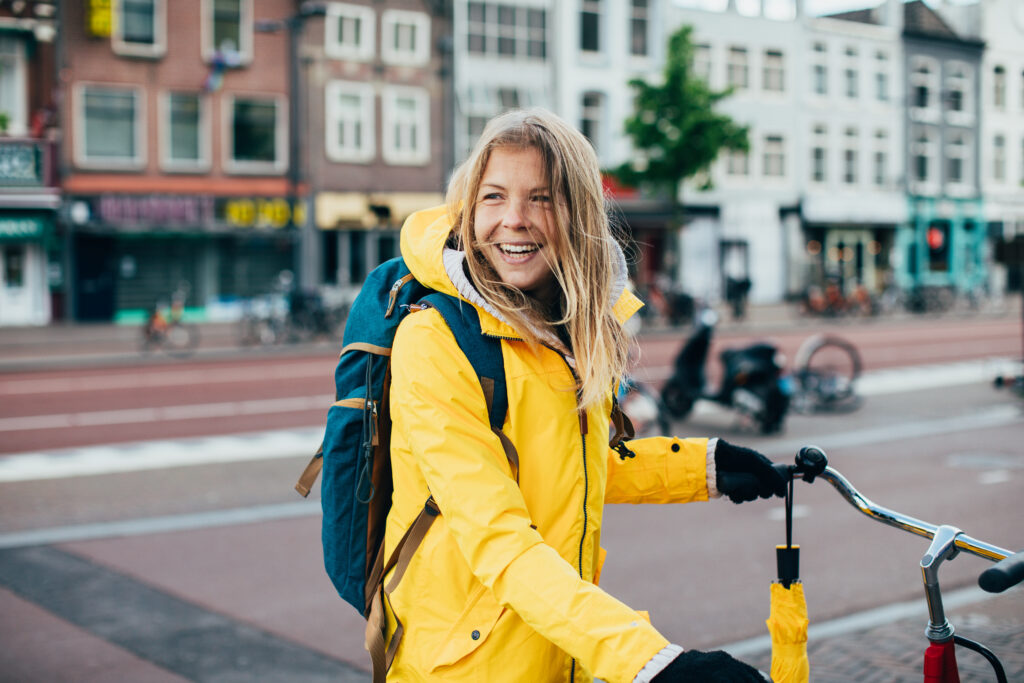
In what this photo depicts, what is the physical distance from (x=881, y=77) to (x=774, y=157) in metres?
7.10

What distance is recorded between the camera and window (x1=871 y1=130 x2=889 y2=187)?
4389 cm

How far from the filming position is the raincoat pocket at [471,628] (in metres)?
1.93

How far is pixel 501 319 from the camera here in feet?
6.39

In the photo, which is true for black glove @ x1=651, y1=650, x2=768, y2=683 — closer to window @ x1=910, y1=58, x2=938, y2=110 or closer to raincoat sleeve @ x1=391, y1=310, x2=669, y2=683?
raincoat sleeve @ x1=391, y1=310, x2=669, y2=683

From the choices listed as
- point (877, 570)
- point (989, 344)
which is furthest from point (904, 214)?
point (877, 570)

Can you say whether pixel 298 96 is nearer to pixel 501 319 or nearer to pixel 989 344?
pixel 989 344

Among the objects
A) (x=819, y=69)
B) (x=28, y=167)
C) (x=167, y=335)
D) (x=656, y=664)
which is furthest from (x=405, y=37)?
(x=656, y=664)

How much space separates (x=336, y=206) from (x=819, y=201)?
19.5 metres

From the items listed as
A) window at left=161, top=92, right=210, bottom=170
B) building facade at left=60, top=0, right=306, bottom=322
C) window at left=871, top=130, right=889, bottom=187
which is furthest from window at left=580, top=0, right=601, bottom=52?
window at left=871, top=130, right=889, bottom=187

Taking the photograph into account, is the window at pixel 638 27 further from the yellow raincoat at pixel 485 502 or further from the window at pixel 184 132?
the yellow raincoat at pixel 485 502

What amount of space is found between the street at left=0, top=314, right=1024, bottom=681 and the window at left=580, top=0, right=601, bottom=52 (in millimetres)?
25936

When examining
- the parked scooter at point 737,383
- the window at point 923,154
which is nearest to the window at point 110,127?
the parked scooter at point 737,383

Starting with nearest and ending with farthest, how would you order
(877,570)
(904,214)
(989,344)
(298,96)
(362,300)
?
1. (362,300)
2. (877,570)
3. (989,344)
4. (298,96)
5. (904,214)

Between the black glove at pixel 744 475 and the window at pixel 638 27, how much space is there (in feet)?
121
